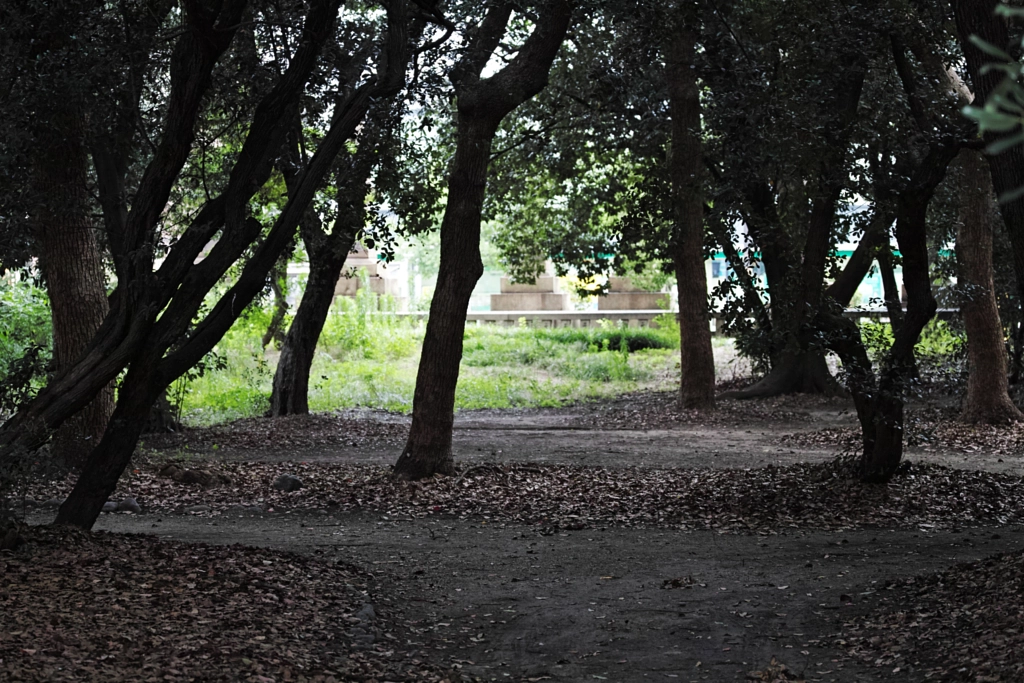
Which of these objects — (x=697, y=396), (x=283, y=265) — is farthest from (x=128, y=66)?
(x=697, y=396)

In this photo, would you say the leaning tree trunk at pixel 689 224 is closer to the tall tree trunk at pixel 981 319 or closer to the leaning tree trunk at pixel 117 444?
the tall tree trunk at pixel 981 319

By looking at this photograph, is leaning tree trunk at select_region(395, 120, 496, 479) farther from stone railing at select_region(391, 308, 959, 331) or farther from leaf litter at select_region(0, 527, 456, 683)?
stone railing at select_region(391, 308, 959, 331)

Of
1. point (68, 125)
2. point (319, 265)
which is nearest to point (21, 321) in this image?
point (319, 265)

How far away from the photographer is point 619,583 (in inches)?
A: 265

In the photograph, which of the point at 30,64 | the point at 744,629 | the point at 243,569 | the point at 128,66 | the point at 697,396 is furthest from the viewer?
the point at 697,396

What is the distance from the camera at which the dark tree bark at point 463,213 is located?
10.0 metres

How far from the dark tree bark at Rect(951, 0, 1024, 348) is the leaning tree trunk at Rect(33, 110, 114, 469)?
7.94m

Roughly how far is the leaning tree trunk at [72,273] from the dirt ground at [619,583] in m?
2.51

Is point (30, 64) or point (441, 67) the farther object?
point (441, 67)

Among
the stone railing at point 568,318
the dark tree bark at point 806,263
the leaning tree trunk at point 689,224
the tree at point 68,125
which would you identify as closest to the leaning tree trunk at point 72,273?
the tree at point 68,125

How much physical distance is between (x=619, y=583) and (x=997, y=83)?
3.72 m

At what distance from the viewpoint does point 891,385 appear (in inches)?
338

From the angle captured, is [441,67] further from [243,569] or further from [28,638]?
[28,638]

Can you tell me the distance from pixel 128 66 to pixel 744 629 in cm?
645
